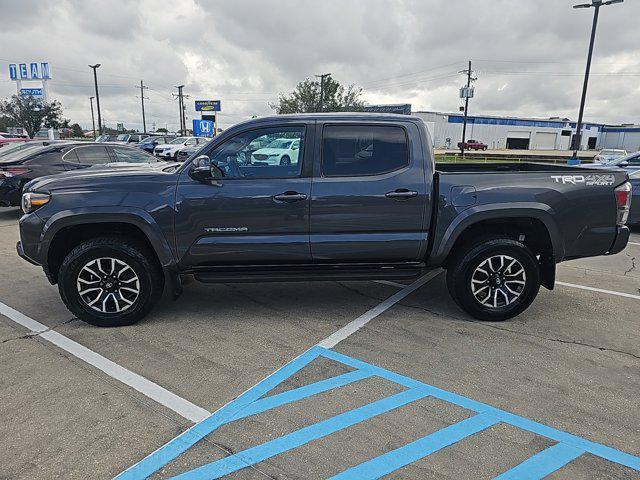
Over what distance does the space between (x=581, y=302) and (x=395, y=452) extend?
11.7 ft

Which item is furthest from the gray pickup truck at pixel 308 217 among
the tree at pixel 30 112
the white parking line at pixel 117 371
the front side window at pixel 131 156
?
the tree at pixel 30 112

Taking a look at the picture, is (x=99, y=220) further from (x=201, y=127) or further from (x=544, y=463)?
(x=201, y=127)

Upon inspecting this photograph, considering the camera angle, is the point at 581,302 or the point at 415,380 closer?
the point at 415,380

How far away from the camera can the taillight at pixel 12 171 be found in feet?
30.1

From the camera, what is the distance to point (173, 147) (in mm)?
26953

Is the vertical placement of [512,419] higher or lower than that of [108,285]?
lower

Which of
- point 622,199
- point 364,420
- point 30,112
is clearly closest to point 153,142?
point 30,112

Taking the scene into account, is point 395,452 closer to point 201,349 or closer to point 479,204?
point 201,349

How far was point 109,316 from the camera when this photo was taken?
428 cm

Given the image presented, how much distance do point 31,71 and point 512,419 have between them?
47470mm

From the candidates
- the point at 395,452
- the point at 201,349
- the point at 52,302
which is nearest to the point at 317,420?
the point at 395,452

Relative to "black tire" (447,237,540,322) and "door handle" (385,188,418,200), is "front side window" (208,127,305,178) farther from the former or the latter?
"black tire" (447,237,540,322)

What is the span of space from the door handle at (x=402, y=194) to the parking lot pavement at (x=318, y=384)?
→ 124 centimetres

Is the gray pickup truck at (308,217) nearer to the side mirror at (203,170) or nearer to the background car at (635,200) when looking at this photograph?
the side mirror at (203,170)
